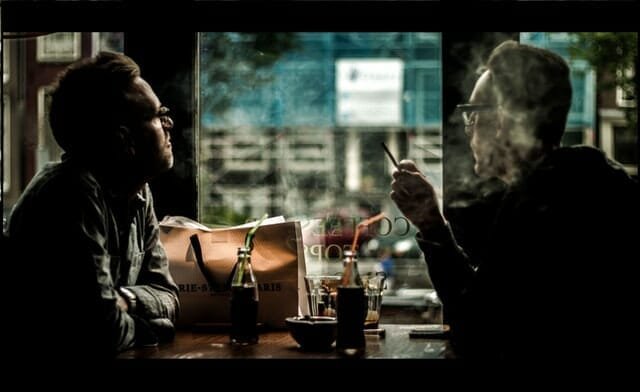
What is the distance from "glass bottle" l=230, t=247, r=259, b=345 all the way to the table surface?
4cm

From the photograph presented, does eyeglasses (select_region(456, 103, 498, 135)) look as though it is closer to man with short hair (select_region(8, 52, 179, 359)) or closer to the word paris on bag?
the word paris on bag

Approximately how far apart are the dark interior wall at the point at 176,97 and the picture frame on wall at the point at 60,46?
211 millimetres

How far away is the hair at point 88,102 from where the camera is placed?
100 inches

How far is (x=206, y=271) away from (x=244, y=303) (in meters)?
0.32

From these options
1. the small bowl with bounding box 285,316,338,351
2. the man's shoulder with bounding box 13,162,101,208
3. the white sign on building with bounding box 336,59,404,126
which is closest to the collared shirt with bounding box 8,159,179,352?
the man's shoulder with bounding box 13,162,101,208

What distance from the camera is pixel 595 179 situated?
7.01 ft

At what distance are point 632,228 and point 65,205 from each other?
1.59m

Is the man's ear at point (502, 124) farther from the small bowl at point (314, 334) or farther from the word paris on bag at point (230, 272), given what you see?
the small bowl at point (314, 334)

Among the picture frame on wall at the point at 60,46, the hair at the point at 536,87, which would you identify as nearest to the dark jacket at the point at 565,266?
the hair at the point at 536,87

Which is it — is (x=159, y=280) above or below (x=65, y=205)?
below

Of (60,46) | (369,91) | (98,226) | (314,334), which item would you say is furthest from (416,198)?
(369,91)

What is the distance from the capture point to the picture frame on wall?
3.07 metres

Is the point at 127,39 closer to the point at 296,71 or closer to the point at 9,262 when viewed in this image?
the point at 296,71

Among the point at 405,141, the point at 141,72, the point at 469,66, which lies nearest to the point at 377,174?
the point at 405,141
